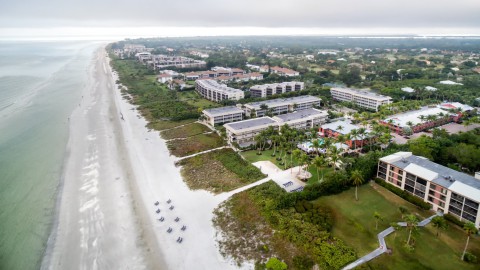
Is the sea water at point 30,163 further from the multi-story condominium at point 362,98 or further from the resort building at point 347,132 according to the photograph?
the multi-story condominium at point 362,98

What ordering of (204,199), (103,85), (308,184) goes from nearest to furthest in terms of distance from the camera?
(204,199), (308,184), (103,85)

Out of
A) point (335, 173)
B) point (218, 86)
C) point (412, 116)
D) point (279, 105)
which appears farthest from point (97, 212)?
point (412, 116)

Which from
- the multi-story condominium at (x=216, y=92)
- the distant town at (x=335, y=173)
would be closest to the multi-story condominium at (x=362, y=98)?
the distant town at (x=335, y=173)

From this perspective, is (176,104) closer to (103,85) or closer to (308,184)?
(103,85)

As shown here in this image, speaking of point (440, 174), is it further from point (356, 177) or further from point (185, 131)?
point (185, 131)

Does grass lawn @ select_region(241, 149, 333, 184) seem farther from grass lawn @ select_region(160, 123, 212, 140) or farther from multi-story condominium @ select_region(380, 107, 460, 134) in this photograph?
multi-story condominium @ select_region(380, 107, 460, 134)

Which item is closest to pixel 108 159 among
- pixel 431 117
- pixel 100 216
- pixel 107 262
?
pixel 100 216
